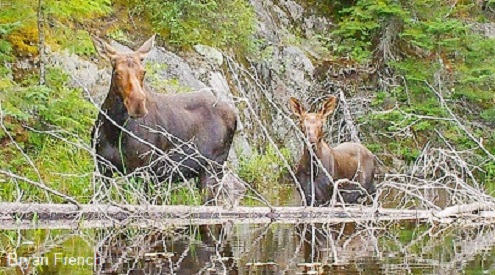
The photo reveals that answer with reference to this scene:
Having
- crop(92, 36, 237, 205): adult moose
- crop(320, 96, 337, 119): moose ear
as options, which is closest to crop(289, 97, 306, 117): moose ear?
crop(320, 96, 337, 119): moose ear

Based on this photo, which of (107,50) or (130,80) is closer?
(130,80)

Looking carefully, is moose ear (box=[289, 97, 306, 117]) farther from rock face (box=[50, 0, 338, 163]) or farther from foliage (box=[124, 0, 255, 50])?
foliage (box=[124, 0, 255, 50])

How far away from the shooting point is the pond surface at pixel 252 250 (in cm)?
505

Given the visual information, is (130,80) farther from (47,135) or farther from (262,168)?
(262,168)

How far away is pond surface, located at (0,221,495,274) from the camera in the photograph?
5055mm

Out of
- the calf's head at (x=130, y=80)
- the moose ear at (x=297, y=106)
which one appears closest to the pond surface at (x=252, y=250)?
the calf's head at (x=130, y=80)

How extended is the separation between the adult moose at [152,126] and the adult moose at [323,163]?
0.97 m

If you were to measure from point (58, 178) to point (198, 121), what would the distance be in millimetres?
1820

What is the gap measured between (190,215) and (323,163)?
9.59 feet

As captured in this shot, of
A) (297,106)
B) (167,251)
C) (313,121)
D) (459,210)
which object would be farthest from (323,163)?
(167,251)

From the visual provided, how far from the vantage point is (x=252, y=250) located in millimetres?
5926

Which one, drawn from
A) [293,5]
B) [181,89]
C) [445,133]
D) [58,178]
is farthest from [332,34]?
[58,178]

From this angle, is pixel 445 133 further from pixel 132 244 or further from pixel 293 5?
pixel 132 244

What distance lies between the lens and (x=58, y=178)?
892cm
